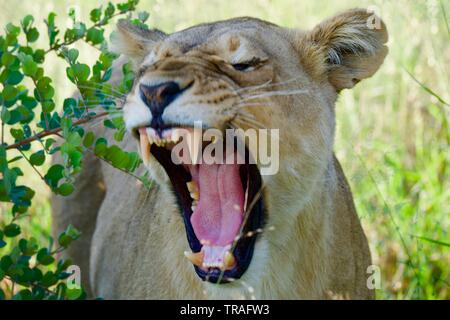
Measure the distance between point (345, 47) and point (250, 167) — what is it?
24.1 inches

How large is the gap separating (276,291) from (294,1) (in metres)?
3.57

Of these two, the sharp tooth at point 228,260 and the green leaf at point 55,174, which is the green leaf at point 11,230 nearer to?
the green leaf at point 55,174

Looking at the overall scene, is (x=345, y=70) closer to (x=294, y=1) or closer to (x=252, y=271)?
(x=252, y=271)

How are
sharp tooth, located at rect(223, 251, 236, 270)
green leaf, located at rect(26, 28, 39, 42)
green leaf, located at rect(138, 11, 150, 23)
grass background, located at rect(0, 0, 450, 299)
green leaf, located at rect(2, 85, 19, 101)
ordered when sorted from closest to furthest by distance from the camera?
1. sharp tooth, located at rect(223, 251, 236, 270)
2. green leaf, located at rect(2, 85, 19, 101)
3. green leaf, located at rect(26, 28, 39, 42)
4. green leaf, located at rect(138, 11, 150, 23)
5. grass background, located at rect(0, 0, 450, 299)

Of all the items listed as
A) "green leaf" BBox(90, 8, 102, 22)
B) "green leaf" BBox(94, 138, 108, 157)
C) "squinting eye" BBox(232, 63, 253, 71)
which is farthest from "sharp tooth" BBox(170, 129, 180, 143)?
"green leaf" BBox(90, 8, 102, 22)

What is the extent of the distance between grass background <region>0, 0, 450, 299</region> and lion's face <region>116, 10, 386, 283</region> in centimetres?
118

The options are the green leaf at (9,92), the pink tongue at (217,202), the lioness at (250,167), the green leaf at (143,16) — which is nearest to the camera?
the lioness at (250,167)

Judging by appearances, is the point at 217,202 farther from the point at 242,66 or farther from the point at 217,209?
the point at 242,66

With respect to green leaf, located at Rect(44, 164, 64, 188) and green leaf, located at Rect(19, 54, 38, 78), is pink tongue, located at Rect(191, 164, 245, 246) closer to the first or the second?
green leaf, located at Rect(44, 164, 64, 188)

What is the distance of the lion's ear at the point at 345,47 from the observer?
329 centimetres

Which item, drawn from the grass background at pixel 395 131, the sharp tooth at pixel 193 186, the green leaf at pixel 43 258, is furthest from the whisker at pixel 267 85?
the grass background at pixel 395 131

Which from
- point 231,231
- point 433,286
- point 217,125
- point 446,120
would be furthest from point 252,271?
point 446,120

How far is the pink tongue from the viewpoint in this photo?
306 cm

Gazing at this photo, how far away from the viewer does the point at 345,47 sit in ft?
11.0
